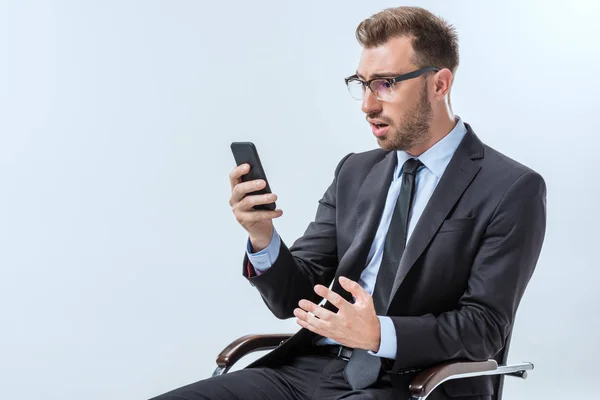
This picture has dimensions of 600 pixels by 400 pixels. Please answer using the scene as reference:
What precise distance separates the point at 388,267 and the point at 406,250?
106 mm

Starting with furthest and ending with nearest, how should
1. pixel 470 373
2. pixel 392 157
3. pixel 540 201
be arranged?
1. pixel 392 157
2. pixel 540 201
3. pixel 470 373

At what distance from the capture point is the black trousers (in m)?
2.69

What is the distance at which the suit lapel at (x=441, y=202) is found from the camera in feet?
9.08

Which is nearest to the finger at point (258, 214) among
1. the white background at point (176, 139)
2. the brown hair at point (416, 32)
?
the brown hair at point (416, 32)

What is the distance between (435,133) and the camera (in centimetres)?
294

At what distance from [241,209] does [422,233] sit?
1.85 feet

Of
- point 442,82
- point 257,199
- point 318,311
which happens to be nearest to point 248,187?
point 257,199

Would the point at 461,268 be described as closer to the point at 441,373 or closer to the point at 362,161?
the point at 441,373

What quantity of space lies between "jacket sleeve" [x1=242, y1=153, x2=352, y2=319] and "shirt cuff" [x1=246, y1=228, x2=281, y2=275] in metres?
0.02

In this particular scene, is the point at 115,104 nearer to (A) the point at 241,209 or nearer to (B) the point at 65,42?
(B) the point at 65,42

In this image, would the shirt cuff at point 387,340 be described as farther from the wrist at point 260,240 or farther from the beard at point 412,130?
the beard at point 412,130

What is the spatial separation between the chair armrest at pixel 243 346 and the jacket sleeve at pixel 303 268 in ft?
0.27

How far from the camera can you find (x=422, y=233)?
2.78 metres

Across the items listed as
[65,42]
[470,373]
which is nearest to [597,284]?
[470,373]
